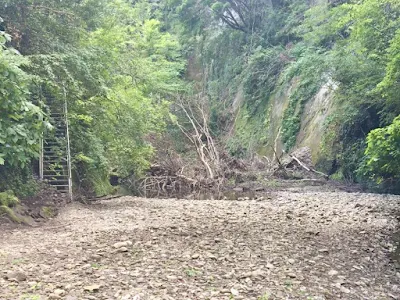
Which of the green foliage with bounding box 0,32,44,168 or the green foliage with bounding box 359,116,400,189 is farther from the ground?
the green foliage with bounding box 0,32,44,168

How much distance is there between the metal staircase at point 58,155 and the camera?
9805 millimetres

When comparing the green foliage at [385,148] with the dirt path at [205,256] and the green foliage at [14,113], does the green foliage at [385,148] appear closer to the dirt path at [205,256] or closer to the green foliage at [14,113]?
the dirt path at [205,256]

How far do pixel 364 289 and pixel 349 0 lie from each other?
565 inches

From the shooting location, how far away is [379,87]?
976 centimetres

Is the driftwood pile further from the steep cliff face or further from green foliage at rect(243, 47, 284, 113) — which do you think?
green foliage at rect(243, 47, 284, 113)

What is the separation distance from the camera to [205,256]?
527 cm

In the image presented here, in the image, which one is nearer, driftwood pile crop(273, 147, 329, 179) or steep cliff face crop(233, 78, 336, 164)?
driftwood pile crop(273, 147, 329, 179)

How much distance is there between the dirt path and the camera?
13.8 ft

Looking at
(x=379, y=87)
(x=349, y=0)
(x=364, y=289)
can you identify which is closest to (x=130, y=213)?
(x=364, y=289)

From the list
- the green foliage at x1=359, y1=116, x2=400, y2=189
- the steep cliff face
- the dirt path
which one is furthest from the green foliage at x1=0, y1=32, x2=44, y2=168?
the steep cliff face

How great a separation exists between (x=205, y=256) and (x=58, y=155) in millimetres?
6052

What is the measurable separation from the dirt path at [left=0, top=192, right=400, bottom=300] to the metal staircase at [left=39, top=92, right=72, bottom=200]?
6.14 ft

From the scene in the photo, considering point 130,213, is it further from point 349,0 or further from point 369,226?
point 349,0

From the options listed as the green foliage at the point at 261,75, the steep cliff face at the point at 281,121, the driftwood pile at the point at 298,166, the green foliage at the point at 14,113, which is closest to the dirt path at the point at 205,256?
the green foliage at the point at 14,113
